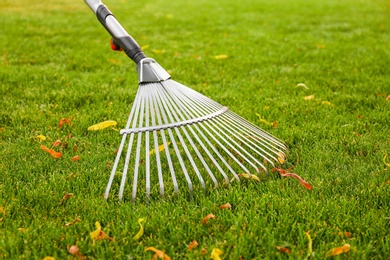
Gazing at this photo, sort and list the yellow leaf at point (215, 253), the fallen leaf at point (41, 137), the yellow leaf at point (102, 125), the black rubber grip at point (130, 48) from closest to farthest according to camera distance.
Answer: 1. the yellow leaf at point (215, 253)
2. the black rubber grip at point (130, 48)
3. the fallen leaf at point (41, 137)
4. the yellow leaf at point (102, 125)

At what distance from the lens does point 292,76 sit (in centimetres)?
482

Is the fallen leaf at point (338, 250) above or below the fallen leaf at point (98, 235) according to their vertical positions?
below

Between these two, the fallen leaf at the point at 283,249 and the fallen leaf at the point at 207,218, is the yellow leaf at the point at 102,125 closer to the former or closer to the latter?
the fallen leaf at the point at 207,218

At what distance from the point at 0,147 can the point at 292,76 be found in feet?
9.72

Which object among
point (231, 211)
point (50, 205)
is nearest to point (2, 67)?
point (50, 205)

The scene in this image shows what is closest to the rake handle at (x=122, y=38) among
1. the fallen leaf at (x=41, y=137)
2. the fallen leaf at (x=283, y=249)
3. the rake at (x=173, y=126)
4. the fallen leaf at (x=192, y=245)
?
the rake at (x=173, y=126)

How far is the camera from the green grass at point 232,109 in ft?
6.86

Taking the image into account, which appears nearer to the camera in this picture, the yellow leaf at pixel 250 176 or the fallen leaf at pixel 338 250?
the fallen leaf at pixel 338 250

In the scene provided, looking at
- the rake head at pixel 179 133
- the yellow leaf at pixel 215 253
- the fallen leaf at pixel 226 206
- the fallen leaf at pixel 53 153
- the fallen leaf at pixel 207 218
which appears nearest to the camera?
the yellow leaf at pixel 215 253

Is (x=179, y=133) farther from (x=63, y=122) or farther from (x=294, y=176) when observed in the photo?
(x=63, y=122)

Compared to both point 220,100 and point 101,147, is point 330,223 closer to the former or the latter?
point 101,147

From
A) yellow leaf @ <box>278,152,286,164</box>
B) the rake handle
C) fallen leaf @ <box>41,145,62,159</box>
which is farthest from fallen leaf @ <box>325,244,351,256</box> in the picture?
fallen leaf @ <box>41,145,62,159</box>

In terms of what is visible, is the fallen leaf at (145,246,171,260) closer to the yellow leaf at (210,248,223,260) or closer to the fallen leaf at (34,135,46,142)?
the yellow leaf at (210,248,223,260)

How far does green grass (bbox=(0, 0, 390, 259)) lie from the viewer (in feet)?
6.86
